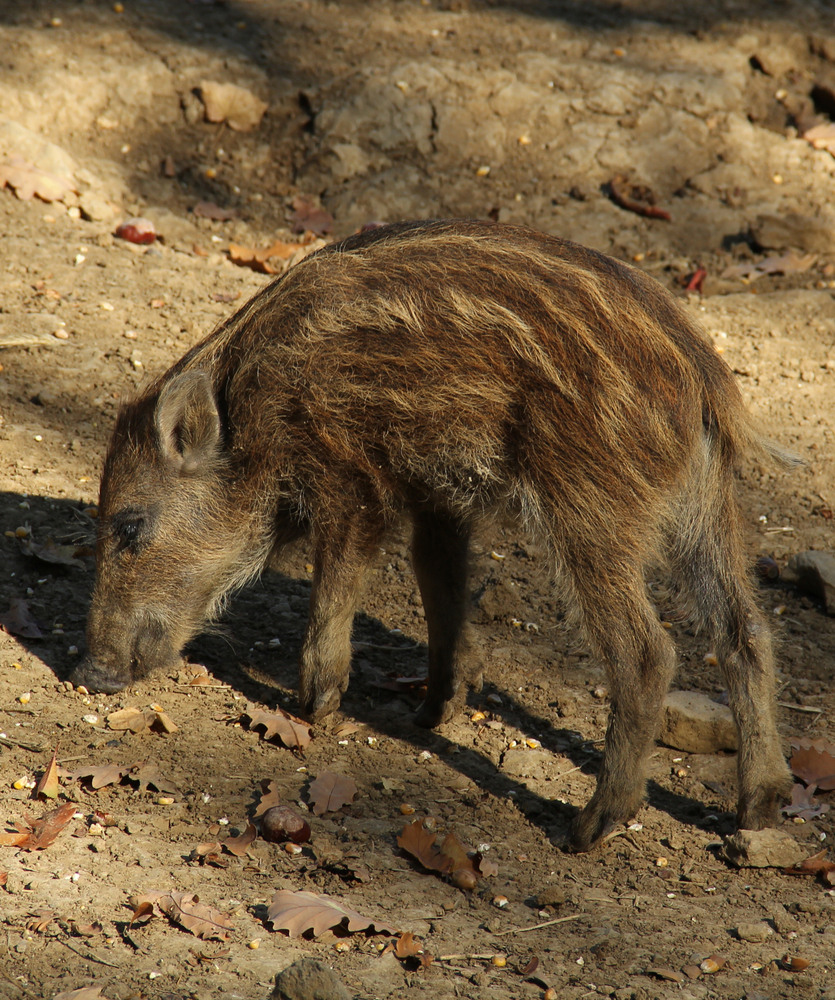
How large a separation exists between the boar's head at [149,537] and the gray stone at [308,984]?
1.80 meters

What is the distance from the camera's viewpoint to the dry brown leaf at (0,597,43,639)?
4.18 metres

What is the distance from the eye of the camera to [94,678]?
393 centimetres

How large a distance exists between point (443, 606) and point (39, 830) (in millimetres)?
1654

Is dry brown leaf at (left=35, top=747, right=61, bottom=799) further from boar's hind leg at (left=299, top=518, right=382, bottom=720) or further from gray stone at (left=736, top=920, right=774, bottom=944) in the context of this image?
gray stone at (left=736, top=920, right=774, bottom=944)

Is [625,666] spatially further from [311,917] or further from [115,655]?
[115,655]

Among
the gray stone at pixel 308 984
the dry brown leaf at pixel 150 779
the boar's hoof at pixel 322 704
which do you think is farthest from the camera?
the boar's hoof at pixel 322 704

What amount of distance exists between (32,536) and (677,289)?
425 centimetres

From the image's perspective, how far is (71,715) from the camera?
3801 mm

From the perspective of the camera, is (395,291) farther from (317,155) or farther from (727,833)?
(317,155)

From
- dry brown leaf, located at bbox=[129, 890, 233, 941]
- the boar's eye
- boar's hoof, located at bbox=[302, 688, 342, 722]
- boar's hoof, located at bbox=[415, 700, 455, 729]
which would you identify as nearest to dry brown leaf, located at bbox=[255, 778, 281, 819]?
boar's hoof, located at bbox=[302, 688, 342, 722]

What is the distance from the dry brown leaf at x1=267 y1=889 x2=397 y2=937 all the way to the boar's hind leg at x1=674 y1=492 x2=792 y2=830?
136 cm

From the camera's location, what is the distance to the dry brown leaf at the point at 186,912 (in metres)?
2.78

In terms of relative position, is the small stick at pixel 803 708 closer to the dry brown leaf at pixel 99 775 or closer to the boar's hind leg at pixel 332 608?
the boar's hind leg at pixel 332 608

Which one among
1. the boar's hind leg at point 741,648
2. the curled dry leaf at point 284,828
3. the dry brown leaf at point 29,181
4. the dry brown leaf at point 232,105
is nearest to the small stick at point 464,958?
the curled dry leaf at point 284,828
